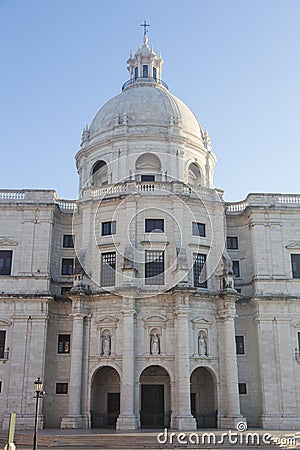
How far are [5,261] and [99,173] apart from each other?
42.3 feet

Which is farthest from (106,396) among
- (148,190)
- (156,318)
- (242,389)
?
(148,190)

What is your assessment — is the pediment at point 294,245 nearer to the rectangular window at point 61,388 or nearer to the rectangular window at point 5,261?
the rectangular window at point 61,388

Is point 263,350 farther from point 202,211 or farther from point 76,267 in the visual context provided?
point 76,267

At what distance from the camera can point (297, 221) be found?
43.1 meters

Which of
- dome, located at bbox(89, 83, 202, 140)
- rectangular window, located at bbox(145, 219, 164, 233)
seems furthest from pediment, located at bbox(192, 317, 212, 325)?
dome, located at bbox(89, 83, 202, 140)

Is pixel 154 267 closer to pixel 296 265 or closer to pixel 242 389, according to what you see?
pixel 242 389

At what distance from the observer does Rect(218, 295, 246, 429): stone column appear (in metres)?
35.9

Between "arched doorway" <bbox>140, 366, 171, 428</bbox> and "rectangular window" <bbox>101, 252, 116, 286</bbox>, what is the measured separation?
7203mm

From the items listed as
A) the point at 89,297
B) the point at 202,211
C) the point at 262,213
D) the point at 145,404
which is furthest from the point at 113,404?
the point at 262,213

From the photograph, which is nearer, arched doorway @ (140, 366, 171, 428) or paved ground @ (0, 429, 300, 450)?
paved ground @ (0, 429, 300, 450)

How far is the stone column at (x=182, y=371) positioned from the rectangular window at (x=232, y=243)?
8841 mm

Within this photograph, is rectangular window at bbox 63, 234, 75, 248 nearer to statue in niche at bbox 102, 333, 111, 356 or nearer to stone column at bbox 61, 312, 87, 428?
stone column at bbox 61, 312, 87, 428

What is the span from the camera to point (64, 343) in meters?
40.5

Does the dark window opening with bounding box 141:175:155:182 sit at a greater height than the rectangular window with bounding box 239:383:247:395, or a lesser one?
greater
